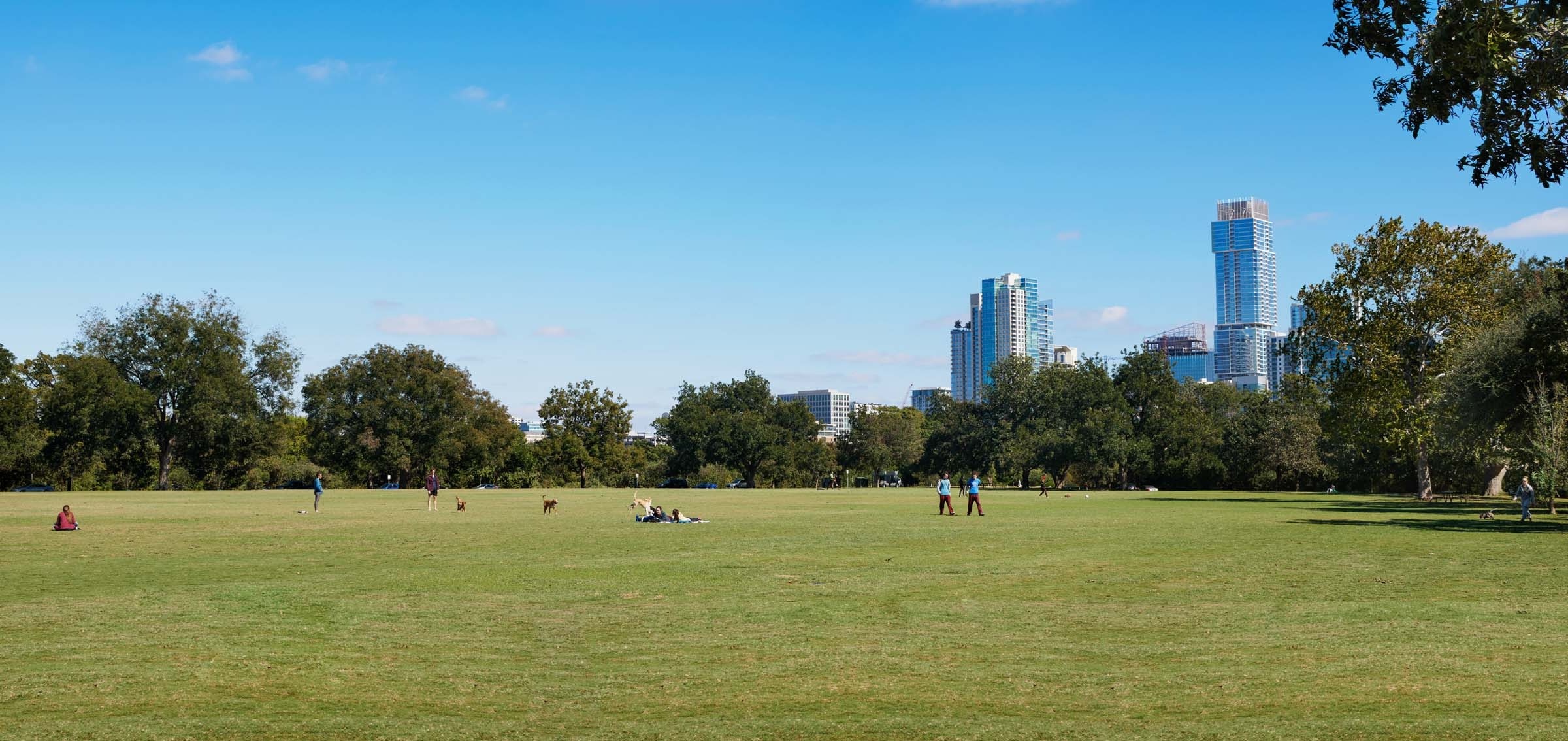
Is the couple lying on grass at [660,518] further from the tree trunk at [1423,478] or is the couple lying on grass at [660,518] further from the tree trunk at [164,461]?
the tree trunk at [164,461]

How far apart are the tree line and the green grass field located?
24851 millimetres

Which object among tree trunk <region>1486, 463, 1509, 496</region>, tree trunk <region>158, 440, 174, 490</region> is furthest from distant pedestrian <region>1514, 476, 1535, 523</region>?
tree trunk <region>158, 440, 174, 490</region>

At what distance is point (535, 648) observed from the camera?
484 inches

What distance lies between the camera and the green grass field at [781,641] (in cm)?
906

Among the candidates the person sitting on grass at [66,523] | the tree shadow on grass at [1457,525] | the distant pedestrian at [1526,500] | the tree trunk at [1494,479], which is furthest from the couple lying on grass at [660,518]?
the tree trunk at [1494,479]

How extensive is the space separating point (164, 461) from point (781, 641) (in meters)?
99.5

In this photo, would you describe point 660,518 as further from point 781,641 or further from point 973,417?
point 973,417

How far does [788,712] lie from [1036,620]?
5715 mm

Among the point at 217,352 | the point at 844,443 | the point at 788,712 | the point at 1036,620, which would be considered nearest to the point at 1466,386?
the point at 1036,620

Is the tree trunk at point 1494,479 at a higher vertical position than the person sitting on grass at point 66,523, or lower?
higher

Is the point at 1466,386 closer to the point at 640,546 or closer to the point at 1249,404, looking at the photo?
the point at 640,546

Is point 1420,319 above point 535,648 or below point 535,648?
above

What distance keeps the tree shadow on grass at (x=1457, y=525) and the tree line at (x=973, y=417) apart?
2.22 metres

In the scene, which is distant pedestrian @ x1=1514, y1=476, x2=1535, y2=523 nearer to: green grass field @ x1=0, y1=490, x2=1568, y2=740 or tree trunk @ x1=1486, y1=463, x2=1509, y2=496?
green grass field @ x1=0, y1=490, x2=1568, y2=740
